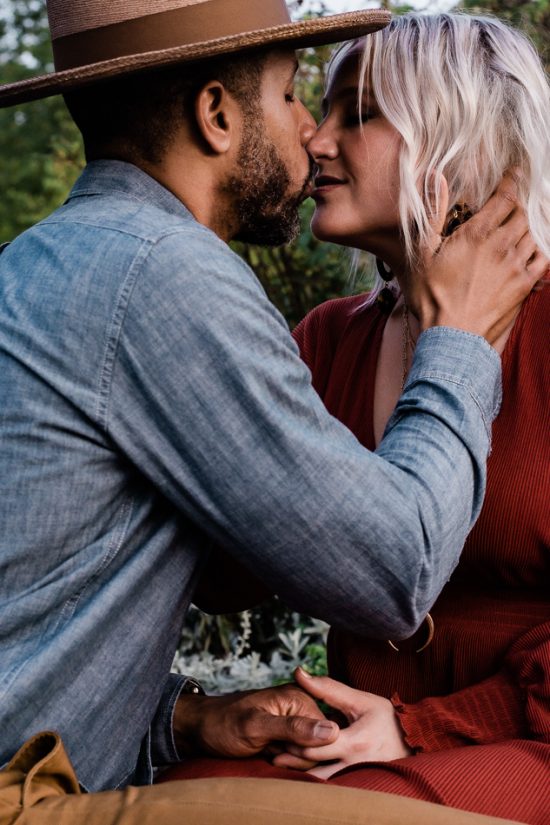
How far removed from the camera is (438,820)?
179 cm

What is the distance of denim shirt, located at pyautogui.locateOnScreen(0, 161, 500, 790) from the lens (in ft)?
6.35

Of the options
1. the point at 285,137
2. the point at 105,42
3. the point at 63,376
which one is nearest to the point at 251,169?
the point at 285,137

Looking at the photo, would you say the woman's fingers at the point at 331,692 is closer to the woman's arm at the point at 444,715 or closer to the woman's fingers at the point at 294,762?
the woman's arm at the point at 444,715

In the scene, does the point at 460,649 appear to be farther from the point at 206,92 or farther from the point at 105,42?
the point at 105,42

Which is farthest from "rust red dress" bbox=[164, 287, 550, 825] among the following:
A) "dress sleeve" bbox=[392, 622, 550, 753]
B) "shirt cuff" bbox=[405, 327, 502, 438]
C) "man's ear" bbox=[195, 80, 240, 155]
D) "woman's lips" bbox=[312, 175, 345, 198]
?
"man's ear" bbox=[195, 80, 240, 155]

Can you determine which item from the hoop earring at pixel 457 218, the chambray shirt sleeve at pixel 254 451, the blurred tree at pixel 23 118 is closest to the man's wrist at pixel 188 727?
the chambray shirt sleeve at pixel 254 451

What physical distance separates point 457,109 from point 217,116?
80cm

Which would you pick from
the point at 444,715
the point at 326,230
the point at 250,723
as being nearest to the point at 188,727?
the point at 250,723

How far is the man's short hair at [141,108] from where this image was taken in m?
2.31

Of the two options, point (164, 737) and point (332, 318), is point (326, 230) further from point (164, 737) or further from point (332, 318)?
point (164, 737)

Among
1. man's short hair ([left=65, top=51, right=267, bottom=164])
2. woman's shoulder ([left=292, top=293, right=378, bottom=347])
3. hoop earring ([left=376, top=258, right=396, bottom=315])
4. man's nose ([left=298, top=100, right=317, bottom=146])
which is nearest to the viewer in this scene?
man's short hair ([left=65, top=51, right=267, bottom=164])

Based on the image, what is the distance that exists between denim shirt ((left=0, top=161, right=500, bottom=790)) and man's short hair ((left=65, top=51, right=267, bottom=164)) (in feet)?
0.93

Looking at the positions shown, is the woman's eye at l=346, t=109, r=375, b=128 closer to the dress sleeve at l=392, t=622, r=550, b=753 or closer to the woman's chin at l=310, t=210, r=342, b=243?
the woman's chin at l=310, t=210, r=342, b=243

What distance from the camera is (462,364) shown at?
2.25 metres
